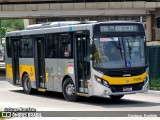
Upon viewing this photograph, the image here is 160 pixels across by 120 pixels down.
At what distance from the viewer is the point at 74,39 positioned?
19109 mm

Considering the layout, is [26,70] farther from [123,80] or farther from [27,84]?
[123,80]

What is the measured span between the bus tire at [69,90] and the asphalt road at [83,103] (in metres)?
0.22

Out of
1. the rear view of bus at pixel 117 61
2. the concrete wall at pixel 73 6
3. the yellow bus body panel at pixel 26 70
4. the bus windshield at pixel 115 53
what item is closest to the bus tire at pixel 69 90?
the rear view of bus at pixel 117 61

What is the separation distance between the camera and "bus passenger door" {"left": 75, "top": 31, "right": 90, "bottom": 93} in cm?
1833

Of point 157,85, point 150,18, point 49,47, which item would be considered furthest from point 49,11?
point 49,47

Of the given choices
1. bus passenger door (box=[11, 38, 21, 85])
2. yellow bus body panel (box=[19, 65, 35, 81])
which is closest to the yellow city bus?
yellow bus body panel (box=[19, 65, 35, 81])

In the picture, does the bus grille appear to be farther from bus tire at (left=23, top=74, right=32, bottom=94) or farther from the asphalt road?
bus tire at (left=23, top=74, right=32, bottom=94)

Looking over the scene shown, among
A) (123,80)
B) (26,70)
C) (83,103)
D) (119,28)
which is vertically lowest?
(83,103)

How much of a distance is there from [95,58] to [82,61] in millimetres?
862

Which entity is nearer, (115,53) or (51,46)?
(115,53)

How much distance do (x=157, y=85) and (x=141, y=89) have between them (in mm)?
7245

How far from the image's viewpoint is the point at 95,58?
706 inches

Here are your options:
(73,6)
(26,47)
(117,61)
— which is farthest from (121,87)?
(73,6)

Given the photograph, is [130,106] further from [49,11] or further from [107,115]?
[49,11]
